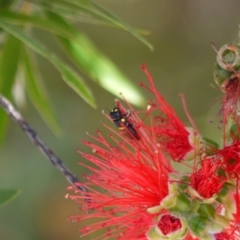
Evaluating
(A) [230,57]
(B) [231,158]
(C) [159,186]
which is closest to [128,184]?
(C) [159,186]

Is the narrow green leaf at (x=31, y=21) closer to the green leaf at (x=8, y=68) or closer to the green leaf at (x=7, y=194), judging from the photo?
the green leaf at (x=8, y=68)

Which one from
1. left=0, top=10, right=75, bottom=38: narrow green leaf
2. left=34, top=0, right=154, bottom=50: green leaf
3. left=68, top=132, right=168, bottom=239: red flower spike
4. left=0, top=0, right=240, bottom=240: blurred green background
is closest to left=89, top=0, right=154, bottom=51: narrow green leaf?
left=34, top=0, right=154, bottom=50: green leaf

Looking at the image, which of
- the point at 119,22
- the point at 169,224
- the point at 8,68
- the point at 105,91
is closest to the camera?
the point at 169,224

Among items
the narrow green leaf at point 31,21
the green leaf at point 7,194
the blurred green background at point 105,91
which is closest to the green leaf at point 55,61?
the narrow green leaf at point 31,21

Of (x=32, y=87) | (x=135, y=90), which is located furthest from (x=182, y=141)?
(x=32, y=87)

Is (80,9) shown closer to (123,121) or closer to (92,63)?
(92,63)

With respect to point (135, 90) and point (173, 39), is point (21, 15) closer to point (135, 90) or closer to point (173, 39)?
point (135, 90)

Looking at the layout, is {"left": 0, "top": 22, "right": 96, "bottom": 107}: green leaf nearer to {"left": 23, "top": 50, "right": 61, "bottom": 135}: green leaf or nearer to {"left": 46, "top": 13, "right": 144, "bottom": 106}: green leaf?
{"left": 46, "top": 13, "right": 144, "bottom": 106}: green leaf
